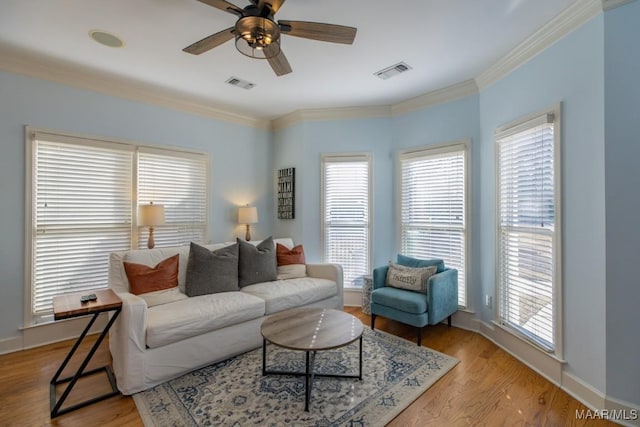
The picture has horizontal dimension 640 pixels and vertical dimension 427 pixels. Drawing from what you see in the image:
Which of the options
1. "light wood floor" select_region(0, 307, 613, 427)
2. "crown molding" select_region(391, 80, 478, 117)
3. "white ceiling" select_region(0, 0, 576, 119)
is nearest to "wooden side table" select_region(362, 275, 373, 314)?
"light wood floor" select_region(0, 307, 613, 427)

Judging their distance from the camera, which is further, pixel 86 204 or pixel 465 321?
pixel 465 321

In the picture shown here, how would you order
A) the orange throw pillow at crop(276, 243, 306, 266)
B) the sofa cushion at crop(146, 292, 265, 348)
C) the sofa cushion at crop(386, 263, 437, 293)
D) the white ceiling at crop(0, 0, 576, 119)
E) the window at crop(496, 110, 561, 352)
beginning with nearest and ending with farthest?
the white ceiling at crop(0, 0, 576, 119) < the sofa cushion at crop(146, 292, 265, 348) < the window at crop(496, 110, 561, 352) < the sofa cushion at crop(386, 263, 437, 293) < the orange throw pillow at crop(276, 243, 306, 266)

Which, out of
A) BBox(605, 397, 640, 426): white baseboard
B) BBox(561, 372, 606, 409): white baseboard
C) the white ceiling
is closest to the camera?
BBox(605, 397, 640, 426): white baseboard

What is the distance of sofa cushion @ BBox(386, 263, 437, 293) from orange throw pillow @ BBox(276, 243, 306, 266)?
3.80 feet

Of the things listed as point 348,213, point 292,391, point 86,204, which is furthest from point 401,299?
point 86,204

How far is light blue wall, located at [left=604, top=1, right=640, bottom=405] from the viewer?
190cm

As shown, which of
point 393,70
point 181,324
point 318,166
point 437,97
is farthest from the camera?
point 318,166

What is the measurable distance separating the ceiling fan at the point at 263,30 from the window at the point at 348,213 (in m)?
2.34

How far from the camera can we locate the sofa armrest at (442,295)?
301 cm

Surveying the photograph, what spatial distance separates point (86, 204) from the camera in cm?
328

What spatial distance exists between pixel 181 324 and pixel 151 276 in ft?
2.13

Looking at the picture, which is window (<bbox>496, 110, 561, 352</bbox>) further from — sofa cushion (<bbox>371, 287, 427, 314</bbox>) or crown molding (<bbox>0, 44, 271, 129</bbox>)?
crown molding (<bbox>0, 44, 271, 129</bbox>)

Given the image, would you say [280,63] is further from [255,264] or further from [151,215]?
[151,215]

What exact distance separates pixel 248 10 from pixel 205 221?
3031mm
